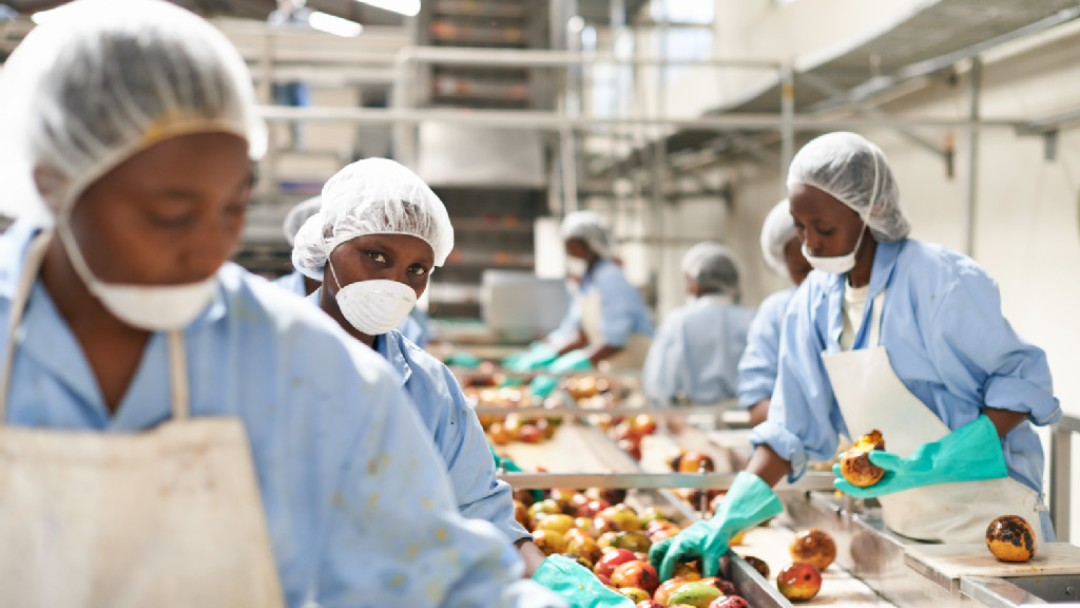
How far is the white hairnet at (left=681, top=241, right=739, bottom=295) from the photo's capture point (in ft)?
17.7

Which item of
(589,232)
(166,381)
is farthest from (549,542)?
(589,232)

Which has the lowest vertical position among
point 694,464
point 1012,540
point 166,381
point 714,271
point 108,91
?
point 694,464

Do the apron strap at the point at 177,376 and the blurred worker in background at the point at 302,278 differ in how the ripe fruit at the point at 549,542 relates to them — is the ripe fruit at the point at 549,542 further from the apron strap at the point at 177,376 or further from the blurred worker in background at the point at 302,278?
the apron strap at the point at 177,376

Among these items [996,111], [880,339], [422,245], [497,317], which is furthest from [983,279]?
[497,317]

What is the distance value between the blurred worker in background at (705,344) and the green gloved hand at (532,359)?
128 centimetres

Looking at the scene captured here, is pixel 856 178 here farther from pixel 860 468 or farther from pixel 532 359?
pixel 532 359

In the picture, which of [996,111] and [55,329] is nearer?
[55,329]

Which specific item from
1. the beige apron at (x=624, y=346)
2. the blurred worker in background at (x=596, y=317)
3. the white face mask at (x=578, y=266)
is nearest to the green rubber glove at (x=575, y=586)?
the blurred worker in background at (x=596, y=317)

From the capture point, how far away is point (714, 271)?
5398mm

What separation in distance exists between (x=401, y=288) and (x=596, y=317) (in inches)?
188

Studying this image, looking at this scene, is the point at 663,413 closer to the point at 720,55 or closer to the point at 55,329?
the point at 55,329

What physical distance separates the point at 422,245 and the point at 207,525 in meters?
1.15

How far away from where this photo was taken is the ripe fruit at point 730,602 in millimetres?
2225

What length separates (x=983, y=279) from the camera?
8.28 feet
